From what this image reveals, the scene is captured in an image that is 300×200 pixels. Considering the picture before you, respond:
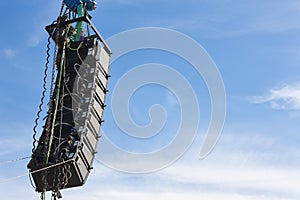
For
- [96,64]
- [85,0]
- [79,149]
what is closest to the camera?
[79,149]

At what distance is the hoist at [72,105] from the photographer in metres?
19.7

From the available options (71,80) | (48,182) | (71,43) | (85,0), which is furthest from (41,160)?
(85,0)

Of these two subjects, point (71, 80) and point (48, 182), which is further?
point (71, 80)

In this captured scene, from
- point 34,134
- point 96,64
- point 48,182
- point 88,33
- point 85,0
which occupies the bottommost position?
point 48,182

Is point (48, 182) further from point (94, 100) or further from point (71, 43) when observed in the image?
point (71, 43)

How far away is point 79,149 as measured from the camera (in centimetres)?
1980

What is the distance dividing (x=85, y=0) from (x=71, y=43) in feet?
7.45

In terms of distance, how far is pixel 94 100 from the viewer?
21031 mm

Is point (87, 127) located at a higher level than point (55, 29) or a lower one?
lower

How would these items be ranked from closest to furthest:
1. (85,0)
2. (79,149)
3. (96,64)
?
(79,149)
(96,64)
(85,0)

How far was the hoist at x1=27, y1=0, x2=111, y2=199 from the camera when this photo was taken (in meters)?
19.7

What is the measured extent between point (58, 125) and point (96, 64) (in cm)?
301

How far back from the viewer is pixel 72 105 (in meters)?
20.8

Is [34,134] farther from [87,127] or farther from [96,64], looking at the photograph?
[96,64]
